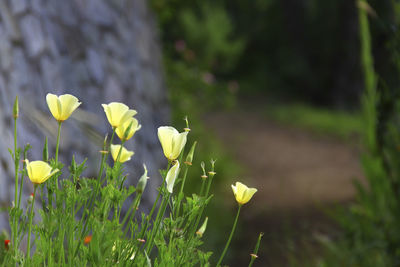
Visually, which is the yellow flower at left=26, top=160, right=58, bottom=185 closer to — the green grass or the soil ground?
the soil ground

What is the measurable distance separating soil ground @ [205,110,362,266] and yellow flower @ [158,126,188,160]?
1552mm

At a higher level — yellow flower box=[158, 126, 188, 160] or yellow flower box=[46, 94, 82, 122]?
yellow flower box=[46, 94, 82, 122]

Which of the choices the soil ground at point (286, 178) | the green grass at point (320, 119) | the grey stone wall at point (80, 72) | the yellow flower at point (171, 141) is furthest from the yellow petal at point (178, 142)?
the green grass at point (320, 119)

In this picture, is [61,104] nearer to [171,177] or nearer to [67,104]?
[67,104]

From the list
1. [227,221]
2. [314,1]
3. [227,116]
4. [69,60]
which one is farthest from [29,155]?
[314,1]

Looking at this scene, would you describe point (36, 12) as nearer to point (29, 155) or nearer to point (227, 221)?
point (29, 155)

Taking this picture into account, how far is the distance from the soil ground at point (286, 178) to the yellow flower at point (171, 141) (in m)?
1.55

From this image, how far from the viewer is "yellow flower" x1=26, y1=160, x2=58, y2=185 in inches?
28.7

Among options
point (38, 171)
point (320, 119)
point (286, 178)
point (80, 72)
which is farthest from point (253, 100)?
point (38, 171)

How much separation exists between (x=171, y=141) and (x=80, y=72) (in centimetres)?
201

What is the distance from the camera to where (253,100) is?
485 inches

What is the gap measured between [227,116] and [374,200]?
7.80m

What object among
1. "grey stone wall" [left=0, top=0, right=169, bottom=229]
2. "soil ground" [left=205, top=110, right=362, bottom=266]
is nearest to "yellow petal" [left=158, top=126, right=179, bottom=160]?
"grey stone wall" [left=0, top=0, right=169, bottom=229]

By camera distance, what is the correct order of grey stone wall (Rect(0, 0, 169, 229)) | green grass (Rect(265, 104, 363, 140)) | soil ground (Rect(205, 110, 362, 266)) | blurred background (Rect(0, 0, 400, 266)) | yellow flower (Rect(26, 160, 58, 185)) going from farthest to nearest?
1. green grass (Rect(265, 104, 363, 140))
2. soil ground (Rect(205, 110, 362, 266))
3. blurred background (Rect(0, 0, 400, 266))
4. grey stone wall (Rect(0, 0, 169, 229))
5. yellow flower (Rect(26, 160, 58, 185))
